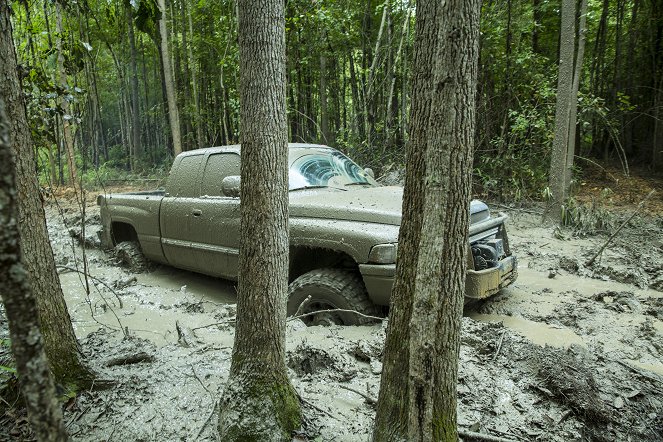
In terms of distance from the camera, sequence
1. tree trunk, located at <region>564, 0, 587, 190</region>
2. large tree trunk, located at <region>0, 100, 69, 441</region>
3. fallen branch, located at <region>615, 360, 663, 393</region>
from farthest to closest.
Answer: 1. tree trunk, located at <region>564, 0, 587, 190</region>
2. fallen branch, located at <region>615, 360, 663, 393</region>
3. large tree trunk, located at <region>0, 100, 69, 441</region>

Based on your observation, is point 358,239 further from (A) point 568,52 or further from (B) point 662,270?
(A) point 568,52

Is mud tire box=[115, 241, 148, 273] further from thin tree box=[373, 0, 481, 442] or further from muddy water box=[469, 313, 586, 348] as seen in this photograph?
thin tree box=[373, 0, 481, 442]

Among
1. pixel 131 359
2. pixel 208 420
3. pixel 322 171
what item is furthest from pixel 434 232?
pixel 322 171

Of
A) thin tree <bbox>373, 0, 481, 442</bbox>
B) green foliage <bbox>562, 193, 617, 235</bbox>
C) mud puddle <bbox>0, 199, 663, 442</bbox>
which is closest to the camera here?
thin tree <bbox>373, 0, 481, 442</bbox>

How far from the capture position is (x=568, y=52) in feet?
25.5

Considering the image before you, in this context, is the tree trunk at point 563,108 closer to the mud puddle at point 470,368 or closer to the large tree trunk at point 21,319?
the mud puddle at point 470,368

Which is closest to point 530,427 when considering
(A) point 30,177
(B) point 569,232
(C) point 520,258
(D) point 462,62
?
(D) point 462,62

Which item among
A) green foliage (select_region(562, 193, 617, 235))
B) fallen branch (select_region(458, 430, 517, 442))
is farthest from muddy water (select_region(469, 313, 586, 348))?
green foliage (select_region(562, 193, 617, 235))

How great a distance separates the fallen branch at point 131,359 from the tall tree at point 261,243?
1081 mm

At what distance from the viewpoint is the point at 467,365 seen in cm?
308

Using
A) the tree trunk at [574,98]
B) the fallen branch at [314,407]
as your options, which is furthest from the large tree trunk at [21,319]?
the tree trunk at [574,98]

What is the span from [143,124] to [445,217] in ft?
104

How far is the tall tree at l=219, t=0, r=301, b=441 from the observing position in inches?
86.7

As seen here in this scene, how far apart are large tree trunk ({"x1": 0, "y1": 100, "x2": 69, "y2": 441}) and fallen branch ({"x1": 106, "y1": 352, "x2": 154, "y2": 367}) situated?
2.33 m
